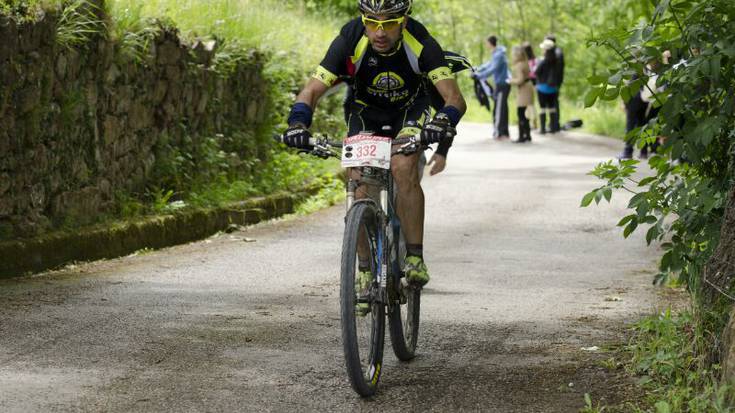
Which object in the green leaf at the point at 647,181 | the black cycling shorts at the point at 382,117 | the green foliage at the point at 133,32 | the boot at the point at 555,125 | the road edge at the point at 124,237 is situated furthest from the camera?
the boot at the point at 555,125

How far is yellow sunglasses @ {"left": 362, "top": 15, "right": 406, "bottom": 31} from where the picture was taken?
615 cm

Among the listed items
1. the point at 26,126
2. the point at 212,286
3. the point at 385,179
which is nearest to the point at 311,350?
the point at 385,179

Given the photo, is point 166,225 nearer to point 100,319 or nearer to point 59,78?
point 59,78

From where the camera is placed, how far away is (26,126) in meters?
9.41

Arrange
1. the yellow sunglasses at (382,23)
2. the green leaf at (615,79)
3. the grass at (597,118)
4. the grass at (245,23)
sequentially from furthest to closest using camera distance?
the grass at (597,118) < the grass at (245,23) < the green leaf at (615,79) < the yellow sunglasses at (382,23)

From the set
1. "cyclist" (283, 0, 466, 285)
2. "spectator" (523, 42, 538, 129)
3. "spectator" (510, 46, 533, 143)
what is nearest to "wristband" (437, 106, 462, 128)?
"cyclist" (283, 0, 466, 285)

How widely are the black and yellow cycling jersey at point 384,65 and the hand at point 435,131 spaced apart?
0.56m

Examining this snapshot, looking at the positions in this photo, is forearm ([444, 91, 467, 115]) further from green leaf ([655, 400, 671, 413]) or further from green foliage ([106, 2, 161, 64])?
green foliage ([106, 2, 161, 64])

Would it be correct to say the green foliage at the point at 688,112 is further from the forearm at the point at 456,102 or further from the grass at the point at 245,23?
the grass at the point at 245,23

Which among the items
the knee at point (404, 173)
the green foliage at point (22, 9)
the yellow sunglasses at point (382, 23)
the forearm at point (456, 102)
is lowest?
the knee at point (404, 173)

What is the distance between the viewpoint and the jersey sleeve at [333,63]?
20.5 feet

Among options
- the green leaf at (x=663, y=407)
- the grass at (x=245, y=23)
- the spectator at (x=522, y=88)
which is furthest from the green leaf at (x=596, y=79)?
the spectator at (x=522, y=88)

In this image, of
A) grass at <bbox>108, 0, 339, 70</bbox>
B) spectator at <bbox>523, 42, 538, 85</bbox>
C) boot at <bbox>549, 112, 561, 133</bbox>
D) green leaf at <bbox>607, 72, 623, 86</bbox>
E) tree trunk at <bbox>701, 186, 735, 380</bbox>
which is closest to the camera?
tree trunk at <bbox>701, 186, 735, 380</bbox>

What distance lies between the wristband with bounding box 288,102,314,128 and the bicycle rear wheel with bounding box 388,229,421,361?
0.76 m
